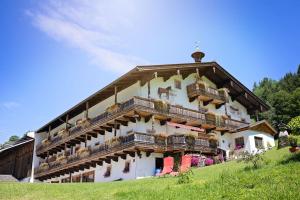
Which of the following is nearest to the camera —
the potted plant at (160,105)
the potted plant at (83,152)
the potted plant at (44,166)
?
the potted plant at (160,105)

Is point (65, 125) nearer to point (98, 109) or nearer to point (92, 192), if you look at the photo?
point (98, 109)

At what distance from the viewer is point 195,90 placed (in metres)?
36.2

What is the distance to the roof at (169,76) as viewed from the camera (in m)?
32.4

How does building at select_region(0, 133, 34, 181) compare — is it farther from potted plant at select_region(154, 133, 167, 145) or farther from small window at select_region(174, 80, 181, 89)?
potted plant at select_region(154, 133, 167, 145)

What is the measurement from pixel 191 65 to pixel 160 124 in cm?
679

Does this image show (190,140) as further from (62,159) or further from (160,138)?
(62,159)

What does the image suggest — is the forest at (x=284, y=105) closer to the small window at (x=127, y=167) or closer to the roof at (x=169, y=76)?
the roof at (x=169, y=76)

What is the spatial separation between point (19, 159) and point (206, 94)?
30690mm

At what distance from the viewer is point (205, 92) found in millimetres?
37281

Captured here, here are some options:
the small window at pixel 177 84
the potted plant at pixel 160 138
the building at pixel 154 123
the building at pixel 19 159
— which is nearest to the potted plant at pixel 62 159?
the building at pixel 154 123

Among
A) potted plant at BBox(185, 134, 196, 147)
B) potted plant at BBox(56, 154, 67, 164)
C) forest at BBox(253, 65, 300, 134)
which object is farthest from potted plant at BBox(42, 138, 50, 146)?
forest at BBox(253, 65, 300, 134)

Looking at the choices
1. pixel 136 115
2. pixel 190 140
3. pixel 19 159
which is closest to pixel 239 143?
pixel 190 140

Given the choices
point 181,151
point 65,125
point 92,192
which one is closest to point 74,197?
point 92,192

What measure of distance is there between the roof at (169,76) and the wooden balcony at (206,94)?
1.68 meters
